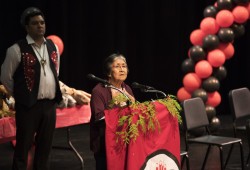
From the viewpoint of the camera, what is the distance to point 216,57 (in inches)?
309

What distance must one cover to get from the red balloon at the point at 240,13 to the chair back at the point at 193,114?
7.65ft

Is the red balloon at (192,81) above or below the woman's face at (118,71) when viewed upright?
below

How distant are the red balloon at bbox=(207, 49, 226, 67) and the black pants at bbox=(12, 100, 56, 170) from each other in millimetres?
3256

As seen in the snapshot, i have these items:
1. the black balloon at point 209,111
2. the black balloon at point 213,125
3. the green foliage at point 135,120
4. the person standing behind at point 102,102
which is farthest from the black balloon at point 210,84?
the green foliage at point 135,120

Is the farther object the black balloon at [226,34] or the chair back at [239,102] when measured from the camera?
the black balloon at [226,34]

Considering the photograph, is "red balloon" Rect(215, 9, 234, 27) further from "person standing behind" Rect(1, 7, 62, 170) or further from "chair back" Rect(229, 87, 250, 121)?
"person standing behind" Rect(1, 7, 62, 170)

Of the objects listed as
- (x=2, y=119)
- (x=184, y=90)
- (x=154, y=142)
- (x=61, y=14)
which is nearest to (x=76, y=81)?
(x=61, y=14)

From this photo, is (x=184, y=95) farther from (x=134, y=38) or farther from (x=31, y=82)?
(x=31, y=82)

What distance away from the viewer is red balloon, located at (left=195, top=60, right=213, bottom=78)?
25.9ft

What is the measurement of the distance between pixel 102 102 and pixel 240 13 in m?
3.95

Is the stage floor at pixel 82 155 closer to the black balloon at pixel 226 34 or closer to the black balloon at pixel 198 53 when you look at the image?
the black balloon at pixel 198 53

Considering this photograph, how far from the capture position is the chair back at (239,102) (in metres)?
6.26

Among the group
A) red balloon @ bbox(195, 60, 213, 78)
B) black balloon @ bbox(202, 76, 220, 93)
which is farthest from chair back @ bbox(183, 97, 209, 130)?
black balloon @ bbox(202, 76, 220, 93)

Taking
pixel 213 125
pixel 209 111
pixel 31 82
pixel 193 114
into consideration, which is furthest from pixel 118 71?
pixel 213 125
